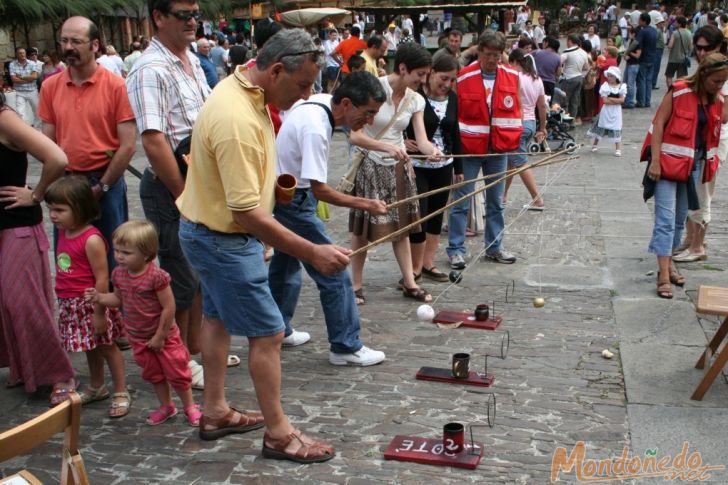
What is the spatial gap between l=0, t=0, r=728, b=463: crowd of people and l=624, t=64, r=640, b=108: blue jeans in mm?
12409

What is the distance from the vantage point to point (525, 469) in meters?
3.99

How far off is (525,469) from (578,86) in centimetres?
1389

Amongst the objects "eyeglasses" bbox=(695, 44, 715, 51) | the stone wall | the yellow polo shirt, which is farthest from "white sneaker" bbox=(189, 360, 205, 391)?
the stone wall

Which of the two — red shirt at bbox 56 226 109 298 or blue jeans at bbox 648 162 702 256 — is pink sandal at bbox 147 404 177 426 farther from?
blue jeans at bbox 648 162 702 256

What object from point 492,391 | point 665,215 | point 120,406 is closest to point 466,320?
point 492,391

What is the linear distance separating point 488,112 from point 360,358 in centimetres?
307

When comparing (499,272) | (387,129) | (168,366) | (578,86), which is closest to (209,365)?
(168,366)

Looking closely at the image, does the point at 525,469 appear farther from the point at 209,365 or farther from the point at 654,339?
the point at 654,339

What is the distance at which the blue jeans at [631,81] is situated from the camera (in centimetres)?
1900

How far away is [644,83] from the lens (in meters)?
19.2

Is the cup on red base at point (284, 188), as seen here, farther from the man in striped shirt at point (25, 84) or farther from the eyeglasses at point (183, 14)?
the man in striped shirt at point (25, 84)

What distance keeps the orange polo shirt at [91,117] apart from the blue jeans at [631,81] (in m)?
15.9

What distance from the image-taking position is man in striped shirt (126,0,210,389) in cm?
453

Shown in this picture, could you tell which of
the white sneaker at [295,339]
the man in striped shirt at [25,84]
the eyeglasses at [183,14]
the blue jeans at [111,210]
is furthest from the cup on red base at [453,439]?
the man in striped shirt at [25,84]
